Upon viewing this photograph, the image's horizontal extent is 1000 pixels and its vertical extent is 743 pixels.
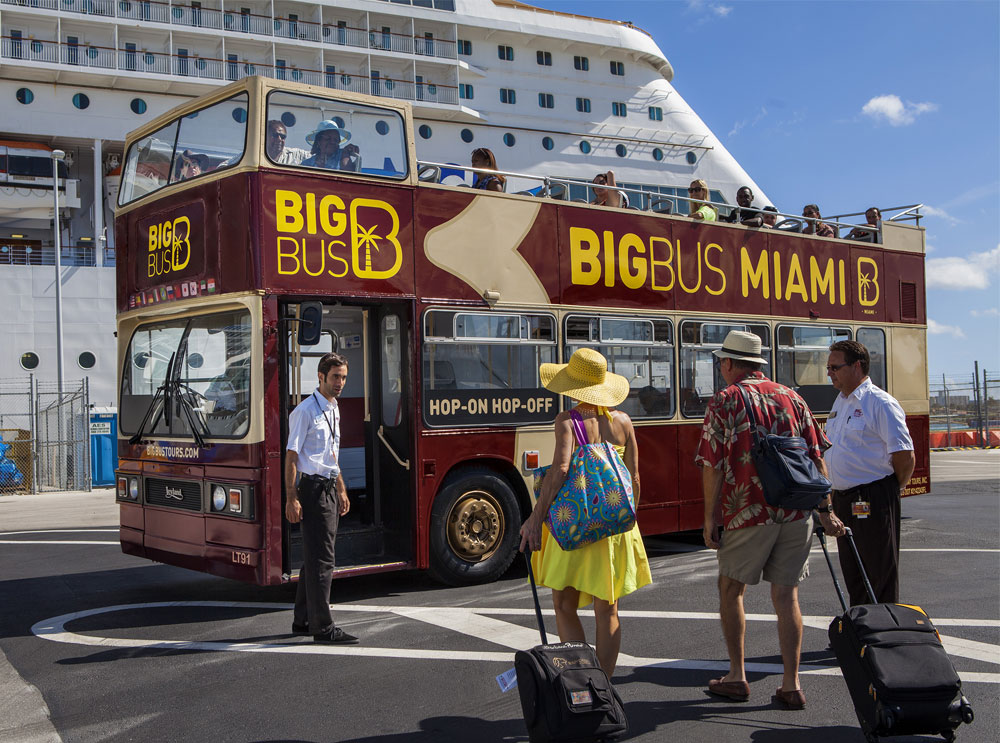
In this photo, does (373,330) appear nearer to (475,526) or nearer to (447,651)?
(475,526)

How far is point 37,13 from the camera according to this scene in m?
30.4

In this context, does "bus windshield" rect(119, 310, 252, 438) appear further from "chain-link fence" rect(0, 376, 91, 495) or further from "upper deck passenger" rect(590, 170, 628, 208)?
"chain-link fence" rect(0, 376, 91, 495)

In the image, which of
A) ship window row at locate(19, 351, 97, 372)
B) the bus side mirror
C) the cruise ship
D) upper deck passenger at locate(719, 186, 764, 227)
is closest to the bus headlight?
the bus side mirror

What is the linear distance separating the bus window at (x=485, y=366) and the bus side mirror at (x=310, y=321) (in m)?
1.26

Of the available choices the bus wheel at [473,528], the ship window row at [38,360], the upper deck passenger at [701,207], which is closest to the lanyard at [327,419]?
the bus wheel at [473,528]

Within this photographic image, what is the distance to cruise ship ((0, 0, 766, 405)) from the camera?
26.8 m

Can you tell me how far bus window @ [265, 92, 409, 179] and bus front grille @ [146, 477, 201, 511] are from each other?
2597mm

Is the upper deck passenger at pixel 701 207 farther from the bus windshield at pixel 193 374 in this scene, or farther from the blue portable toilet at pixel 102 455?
the blue portable toilet at pixel 102 455

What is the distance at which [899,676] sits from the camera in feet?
12.2

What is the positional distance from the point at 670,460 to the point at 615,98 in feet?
96.0

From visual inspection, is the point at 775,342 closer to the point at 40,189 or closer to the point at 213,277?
the point at 213,277

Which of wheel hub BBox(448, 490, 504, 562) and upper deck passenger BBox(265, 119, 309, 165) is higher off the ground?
upper deck passenger BBox(265, 119, 309, 165)

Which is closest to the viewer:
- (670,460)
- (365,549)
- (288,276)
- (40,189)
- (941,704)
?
(941,704)

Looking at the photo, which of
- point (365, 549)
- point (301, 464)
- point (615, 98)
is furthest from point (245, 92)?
point (615, 98)
